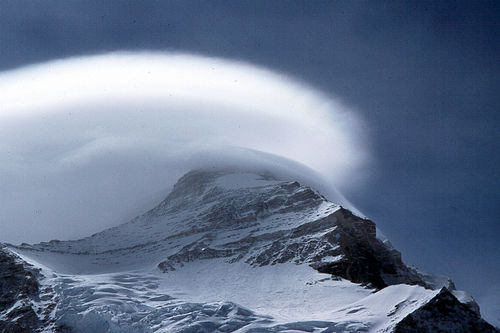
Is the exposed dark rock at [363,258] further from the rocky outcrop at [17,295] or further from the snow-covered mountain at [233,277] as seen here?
the rocky outcrop at [17,295]

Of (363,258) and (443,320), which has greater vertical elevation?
(363,258)

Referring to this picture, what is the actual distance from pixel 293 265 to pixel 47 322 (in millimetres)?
44369

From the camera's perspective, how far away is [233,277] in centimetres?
9650

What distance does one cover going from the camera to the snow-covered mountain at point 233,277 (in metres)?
60.8

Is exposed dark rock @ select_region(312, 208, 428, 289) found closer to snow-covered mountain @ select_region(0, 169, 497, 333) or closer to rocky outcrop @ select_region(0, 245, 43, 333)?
snow-covered mountain @ select_region(0, 169, 497, 333)

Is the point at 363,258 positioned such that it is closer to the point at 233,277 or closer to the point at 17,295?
the point at 233,277

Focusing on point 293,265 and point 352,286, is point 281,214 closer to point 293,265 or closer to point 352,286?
point 293,265

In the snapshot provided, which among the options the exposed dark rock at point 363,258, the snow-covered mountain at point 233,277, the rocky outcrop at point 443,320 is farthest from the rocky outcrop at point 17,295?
the rocky outcrop at point 443,320

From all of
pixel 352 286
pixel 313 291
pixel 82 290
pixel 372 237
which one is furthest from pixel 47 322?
pixel 372 237

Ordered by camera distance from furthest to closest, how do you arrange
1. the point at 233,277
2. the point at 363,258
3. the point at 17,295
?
the point at 363,258, the point at 233,277, the point at 17,295

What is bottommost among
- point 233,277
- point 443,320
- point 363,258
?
point 443,320

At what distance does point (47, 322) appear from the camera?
76.0 metres

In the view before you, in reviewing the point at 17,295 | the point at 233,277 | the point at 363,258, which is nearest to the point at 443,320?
the point at 233,277

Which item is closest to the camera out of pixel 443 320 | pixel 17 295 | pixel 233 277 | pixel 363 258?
pixel 443 320
